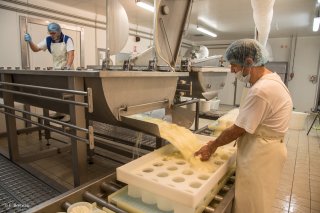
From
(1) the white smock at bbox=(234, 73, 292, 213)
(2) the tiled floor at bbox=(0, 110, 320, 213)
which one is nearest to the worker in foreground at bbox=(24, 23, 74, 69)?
(2) the tiled floor at bbox=(0, 110, 320, 213)

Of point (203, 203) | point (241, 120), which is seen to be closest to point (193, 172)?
point (203, 203)

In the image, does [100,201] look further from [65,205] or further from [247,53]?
[247,53]

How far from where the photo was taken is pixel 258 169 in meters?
1.20

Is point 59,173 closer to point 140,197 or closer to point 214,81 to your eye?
point 140,197

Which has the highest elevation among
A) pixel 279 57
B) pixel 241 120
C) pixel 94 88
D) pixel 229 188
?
pixel 279 57

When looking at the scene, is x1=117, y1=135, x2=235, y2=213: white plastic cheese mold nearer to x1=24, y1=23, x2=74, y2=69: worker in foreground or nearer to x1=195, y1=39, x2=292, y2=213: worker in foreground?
x1=195, y1=39, x2=292, y2=213: worker in foreground

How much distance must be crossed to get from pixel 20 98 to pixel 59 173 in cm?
94

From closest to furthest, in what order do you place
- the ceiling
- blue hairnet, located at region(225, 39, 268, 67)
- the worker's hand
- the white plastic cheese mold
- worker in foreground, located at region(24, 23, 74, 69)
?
the white plastic cheese mold → the worker's hand → blue hairnet, located at region(225, 39, 268, 67) → worker in foreground, located at region(24, 23, 74, 69) → the ceiling

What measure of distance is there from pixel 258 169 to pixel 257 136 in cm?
18

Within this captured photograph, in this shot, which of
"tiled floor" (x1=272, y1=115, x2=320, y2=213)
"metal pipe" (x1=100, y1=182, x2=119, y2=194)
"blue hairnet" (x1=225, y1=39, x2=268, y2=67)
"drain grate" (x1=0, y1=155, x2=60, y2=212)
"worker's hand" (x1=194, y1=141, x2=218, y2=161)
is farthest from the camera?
"tiled floor" (x1=272, y1=115, x2=320, y2=213)

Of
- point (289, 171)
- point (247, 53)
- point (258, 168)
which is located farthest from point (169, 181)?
point (289, 171)

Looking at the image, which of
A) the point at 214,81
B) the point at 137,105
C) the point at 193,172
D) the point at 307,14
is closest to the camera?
the point at 193,172

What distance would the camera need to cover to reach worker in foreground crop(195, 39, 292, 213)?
113 cm

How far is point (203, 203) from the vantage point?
90 centimetres
